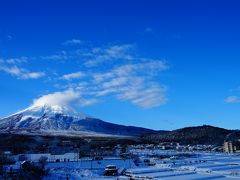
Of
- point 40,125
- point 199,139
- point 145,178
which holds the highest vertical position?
point 40,125

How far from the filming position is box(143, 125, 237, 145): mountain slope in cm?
10557

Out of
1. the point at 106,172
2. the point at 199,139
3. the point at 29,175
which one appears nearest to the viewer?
the point at 29,175

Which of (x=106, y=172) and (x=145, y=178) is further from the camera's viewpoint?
(x=106, y=172)

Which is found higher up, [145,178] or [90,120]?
[90,120]

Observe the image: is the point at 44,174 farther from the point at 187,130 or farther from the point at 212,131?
the point at 187,130

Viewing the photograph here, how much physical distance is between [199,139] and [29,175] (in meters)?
89.5

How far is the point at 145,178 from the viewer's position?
24203 millimetres

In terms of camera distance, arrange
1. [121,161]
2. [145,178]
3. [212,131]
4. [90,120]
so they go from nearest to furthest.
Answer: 1. [145,178]
2. [121,161]
3. [212,131]
4. [90,120]

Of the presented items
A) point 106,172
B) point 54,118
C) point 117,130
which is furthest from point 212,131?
point 106,172

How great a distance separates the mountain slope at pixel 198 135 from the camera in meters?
106

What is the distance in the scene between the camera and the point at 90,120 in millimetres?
181875

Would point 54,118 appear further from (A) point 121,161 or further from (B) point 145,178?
(B) point 145,178

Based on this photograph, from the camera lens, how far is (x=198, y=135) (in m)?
116

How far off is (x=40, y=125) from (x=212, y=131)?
215ft
